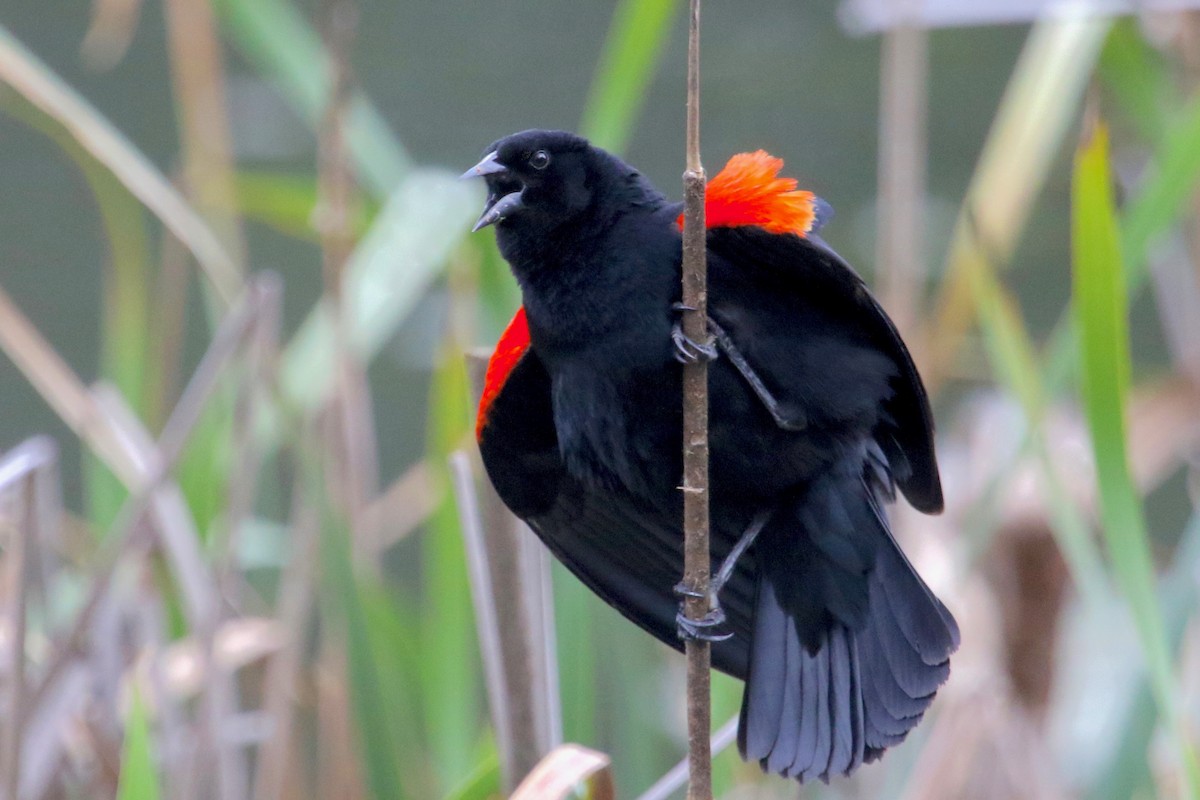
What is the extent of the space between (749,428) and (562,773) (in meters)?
0.46

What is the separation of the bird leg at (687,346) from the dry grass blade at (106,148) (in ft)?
2.11

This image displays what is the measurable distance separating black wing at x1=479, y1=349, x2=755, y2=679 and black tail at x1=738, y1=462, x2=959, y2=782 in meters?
0.07

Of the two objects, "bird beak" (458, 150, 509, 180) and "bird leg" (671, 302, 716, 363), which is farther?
"bird beak" (458, 150, 509, 180)

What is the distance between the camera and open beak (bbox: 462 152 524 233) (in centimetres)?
160

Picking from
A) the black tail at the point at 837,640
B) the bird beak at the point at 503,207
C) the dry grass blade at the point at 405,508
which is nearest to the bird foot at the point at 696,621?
the black tail at the point at 837,640

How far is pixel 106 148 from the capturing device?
1.67 metres

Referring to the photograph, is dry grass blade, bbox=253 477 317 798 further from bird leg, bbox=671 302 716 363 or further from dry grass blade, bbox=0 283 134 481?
Result: bird leg, bbox=671 302 716 363

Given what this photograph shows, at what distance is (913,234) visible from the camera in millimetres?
2268

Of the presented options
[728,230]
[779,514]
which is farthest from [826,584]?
[728,230]

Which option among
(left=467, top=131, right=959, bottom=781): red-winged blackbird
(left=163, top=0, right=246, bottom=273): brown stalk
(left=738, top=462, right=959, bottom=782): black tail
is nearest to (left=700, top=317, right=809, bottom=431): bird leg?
(left=467, top=131, right=959, bottom=781): red-winged blackbird

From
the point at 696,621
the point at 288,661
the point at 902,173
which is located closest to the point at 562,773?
the point at 696,621

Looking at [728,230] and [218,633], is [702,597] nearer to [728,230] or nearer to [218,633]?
[728,230]

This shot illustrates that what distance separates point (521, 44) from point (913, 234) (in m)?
4.09

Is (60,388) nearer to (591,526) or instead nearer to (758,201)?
(591,526)
